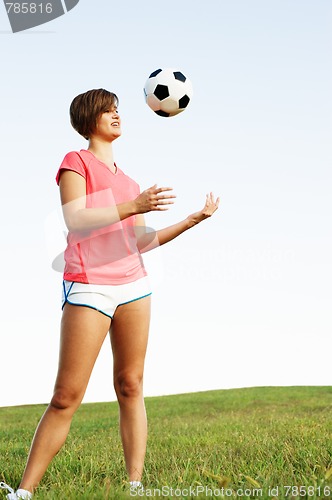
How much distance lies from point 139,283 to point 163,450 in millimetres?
2779

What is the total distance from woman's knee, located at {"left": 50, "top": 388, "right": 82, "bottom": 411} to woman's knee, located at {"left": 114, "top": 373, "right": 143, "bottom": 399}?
14.3 inches

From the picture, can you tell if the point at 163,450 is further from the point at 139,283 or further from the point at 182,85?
the point at 182,85

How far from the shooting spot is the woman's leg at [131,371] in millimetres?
4527

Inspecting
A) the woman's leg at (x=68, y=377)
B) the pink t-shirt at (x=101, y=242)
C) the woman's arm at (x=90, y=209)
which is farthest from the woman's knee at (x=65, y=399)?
the woman's arm at (x=90, y=209)

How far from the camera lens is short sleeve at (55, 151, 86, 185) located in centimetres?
452

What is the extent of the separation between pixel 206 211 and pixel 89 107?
1.20 meters

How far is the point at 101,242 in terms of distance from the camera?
4.54 m

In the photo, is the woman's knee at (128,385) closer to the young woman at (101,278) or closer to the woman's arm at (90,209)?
the young woman at (101,278)

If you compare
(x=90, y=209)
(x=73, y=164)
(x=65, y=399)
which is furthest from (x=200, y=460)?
(x=73, y=164)

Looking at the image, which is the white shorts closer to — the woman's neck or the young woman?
the young woman

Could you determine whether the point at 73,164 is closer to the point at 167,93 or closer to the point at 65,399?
the point at 167,93

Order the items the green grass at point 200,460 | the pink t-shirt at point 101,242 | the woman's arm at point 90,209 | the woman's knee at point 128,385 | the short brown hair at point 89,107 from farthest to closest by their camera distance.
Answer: the short brown hair at point 89,107
the woman's knee at point 128,385
the pink t-shirt at point 101,242
the woman's arm at point 90,209
the green grass at point 200,460

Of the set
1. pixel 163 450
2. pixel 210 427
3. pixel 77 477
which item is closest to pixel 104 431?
pixel 210 427

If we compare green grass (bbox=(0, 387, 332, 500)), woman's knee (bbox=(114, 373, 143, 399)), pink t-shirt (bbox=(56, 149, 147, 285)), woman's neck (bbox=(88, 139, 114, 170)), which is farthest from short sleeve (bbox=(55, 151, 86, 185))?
green grass (bbox=(0, 387, 332, 500))
